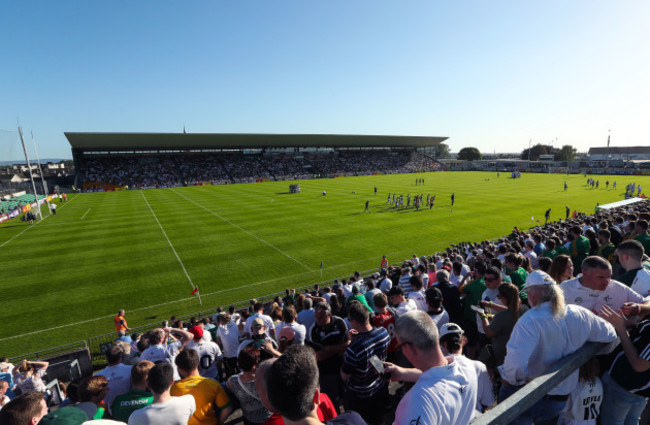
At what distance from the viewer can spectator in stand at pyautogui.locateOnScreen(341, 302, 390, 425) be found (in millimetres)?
3500

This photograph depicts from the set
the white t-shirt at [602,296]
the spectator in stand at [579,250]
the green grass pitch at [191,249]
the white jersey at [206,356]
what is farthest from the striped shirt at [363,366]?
the green grass pitch at [191,249]

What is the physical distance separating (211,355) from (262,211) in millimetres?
27074

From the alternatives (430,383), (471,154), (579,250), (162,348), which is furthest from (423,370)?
(471,154)

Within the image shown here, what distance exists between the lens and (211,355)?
5539mm

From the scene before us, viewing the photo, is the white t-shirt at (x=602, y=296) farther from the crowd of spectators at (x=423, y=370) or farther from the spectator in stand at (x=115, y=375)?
the spectator in stand at (x=115, y=375)

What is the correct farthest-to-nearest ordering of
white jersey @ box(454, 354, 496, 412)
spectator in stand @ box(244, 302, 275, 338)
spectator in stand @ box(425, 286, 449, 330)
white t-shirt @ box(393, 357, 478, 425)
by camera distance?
1. spectator in stand @ box(244, 302, 275, 338)
2. spectator in stand @ box(425, 286, 449, 330)
3. white jersey @ box(454, 354, 496, 412)
4. white t-shirt @ box(393, 357, 478, 425)

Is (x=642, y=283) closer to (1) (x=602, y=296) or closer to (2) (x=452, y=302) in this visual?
(1) (x=602, y=296)

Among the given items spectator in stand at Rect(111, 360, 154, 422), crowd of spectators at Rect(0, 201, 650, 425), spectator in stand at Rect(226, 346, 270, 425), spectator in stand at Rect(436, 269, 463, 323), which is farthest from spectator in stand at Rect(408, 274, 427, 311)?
spectator in stand at Rect(111, 360, 154, 422)

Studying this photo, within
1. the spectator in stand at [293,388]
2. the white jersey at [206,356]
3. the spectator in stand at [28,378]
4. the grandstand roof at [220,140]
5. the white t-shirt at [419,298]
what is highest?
the grandstand roof at [220,140]

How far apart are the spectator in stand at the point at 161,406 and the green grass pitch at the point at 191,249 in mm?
10881

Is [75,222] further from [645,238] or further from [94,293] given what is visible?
[645,238]

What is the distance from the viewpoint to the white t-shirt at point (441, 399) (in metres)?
1.98

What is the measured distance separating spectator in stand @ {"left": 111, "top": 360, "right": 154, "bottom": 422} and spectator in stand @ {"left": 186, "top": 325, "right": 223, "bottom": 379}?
5.73 feet

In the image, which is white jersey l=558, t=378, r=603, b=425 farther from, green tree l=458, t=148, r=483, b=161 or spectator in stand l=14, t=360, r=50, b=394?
green tree l=458, t=148, r=483, b=161
